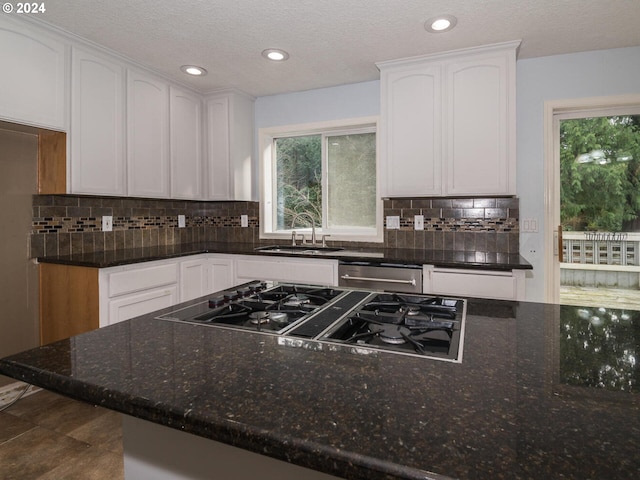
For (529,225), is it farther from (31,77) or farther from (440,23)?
(31,77)

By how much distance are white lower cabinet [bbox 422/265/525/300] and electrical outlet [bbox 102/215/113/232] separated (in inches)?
105

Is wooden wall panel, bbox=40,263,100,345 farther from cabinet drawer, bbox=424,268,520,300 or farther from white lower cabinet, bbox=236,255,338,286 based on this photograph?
cabinet drawer, bbox=424,268,520,300

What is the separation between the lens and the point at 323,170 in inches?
152

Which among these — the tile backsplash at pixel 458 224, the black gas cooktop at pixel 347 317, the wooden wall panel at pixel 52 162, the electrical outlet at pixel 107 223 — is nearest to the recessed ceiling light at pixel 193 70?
the wooden wall panel at pixel 52 162

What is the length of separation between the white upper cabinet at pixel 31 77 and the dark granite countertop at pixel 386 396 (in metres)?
2.11

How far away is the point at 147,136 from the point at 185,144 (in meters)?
0.44

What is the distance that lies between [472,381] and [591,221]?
9.79ft

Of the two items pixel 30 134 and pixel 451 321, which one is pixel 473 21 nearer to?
pixel 451 321

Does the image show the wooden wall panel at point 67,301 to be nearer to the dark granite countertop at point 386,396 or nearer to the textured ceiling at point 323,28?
the textured ceiling at point 323,28

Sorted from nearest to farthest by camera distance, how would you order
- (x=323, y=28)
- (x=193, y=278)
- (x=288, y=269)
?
1. (x=323, y=28)
2. (x=288, y=269)
3. (x=193, y=278)

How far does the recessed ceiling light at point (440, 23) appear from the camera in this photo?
7.81ft

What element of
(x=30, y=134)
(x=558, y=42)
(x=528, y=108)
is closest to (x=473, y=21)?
(x=558, y=42)

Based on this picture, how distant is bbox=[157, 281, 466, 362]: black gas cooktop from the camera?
3.10 ft

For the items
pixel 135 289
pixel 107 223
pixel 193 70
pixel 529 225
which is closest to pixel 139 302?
pixel 135 289
